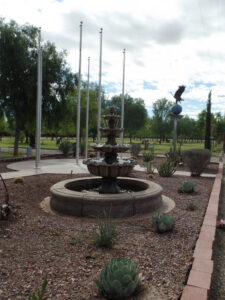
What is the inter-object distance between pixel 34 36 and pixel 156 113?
47979 mm

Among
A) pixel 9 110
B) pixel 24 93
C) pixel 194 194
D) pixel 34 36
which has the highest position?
pixel 34 36

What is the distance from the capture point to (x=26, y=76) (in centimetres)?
1784

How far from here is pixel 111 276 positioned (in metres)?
2.53

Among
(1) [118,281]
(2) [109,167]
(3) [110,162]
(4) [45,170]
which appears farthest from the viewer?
(4) [45,170]

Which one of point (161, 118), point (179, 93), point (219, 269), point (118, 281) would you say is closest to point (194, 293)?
point (118, 281)

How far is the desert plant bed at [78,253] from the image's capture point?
271 centimetres

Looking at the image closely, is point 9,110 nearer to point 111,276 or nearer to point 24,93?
point 24,93

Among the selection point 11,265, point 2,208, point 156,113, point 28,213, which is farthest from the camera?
point 156,113

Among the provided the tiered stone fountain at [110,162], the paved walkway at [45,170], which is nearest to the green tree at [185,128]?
the paved walkway at [45,170]

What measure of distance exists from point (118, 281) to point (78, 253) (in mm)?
1153

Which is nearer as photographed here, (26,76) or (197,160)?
(197,160)

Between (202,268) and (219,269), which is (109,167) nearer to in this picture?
(219,269)

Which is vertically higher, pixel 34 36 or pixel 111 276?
pixel 34 36

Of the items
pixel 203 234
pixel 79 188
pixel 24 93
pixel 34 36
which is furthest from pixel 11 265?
pixel 34 36
